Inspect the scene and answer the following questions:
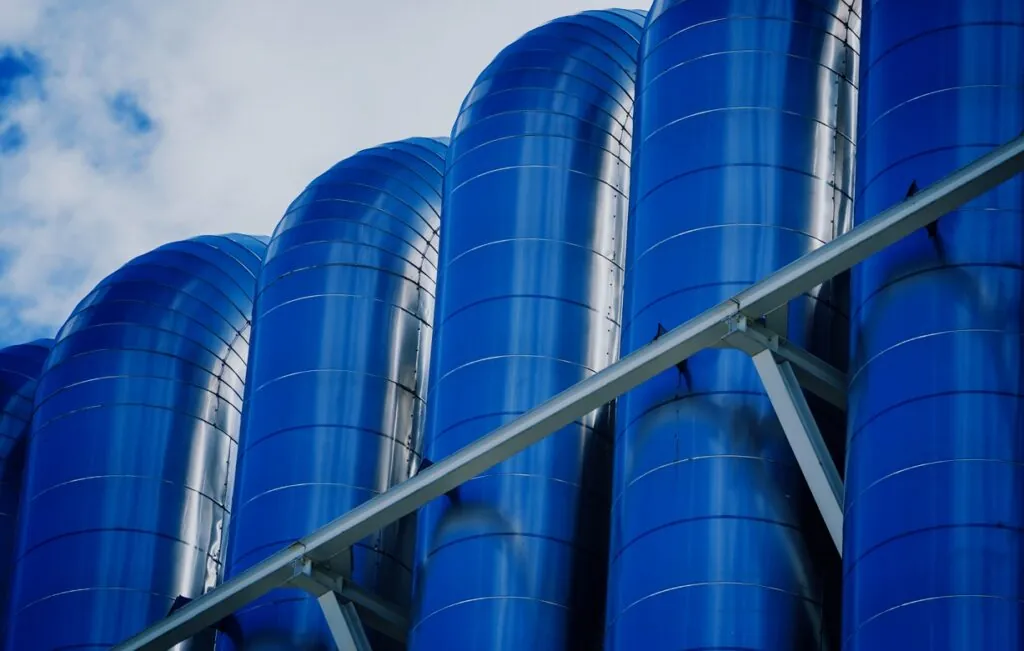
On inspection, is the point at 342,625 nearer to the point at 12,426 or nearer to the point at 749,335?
the point at 749,335

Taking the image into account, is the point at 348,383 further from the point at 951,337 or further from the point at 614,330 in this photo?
the point at 951,337

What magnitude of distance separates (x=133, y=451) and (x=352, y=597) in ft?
20.2

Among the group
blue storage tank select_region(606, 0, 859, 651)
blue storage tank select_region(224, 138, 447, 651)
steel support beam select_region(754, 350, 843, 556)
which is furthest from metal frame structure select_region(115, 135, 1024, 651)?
blue storage tank select_region(224, 138, 447, 651)

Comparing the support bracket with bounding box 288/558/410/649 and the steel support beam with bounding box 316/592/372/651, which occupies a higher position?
the support bracket with bounding box 288/558/410/649

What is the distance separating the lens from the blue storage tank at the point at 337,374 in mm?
30891

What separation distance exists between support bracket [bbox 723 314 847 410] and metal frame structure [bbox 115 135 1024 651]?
1 cm

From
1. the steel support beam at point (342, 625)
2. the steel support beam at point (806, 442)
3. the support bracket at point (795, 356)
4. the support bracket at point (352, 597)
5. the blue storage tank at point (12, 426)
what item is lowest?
the steel support beam at point (342, 625)

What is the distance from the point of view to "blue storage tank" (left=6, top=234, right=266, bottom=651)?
32.9m

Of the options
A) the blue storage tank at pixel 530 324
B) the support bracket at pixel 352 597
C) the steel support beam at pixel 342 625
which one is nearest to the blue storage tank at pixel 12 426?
the support bracket at pixel 352 597

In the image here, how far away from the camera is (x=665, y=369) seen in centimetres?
2659

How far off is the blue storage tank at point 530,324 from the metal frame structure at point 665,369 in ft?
2.80

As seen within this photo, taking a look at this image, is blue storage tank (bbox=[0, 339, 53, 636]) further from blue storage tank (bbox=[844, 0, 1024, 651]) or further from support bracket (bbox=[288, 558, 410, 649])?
blue storage tank (bbox=[844, 0, 1024, 651])

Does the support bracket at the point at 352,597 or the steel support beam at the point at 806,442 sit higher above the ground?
the steel support beam at the point at 806,442

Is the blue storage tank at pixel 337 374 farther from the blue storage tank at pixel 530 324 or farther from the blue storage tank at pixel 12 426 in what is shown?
the blue storage tank at pixel 12 426
